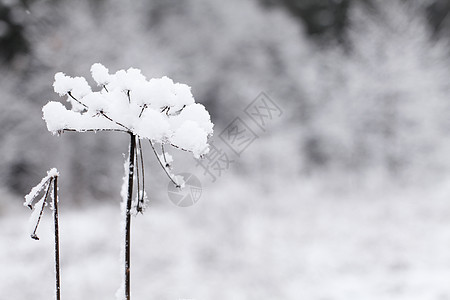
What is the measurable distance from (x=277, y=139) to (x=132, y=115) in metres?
12.5

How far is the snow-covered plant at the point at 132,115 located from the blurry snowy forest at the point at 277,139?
17.1ft

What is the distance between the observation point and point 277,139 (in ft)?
43.3

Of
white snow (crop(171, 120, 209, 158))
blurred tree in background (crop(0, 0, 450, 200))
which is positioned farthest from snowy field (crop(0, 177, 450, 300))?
white snow (crop(171, 120, 209, 158))

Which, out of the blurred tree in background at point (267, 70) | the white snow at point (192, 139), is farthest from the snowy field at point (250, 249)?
the white snow at point (192, 139)

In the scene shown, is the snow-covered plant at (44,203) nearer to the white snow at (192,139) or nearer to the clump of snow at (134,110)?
the clump of snow at (134,110)

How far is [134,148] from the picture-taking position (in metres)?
0.78

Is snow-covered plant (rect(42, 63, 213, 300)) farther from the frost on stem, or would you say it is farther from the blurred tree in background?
the blurred tree in background

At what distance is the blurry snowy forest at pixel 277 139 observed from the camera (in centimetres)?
675

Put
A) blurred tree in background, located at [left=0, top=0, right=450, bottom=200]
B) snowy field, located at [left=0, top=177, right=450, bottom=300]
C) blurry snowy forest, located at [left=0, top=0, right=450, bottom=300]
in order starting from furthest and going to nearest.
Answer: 1. blurred tree in background, located at [left=0, top=0, right=450, bottom=200]
2. blurry snowy forest, located at [left=0, top=0, right=450, bottom=300]
3. snowy field, located at [left=0, top=177, right=450, bottom=300]

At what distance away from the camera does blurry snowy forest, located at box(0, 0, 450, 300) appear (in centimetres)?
675

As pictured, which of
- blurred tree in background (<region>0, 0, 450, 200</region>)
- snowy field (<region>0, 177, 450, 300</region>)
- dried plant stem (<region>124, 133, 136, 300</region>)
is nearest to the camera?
dried plant stem (<region>124, 133, 136, 300</region>)

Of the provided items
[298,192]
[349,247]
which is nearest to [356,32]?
[298,192]

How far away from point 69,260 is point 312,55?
484 inches

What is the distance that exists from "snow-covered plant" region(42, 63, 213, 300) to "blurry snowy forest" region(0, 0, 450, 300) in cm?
521
